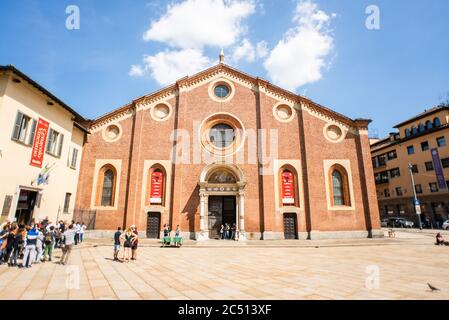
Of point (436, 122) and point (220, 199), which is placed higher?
point (436, 122)

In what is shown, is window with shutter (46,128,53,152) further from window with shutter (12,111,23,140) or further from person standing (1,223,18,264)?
person standing (1,223,18,264)

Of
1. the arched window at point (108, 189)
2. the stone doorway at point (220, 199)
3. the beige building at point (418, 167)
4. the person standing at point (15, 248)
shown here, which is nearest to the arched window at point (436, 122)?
the beige building at point (418, 167)

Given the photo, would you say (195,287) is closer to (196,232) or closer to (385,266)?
(385,266)

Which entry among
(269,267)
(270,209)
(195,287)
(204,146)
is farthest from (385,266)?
(204,146)

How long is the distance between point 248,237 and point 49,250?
564 inches

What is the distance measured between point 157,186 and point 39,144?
946 centimetres

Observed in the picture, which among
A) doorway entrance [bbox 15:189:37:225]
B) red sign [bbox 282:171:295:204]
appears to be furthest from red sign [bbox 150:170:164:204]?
red sign [bbox 282:171:295:204]

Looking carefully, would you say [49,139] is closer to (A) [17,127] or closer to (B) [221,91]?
(A) [17,127]

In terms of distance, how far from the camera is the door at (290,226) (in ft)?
71.9

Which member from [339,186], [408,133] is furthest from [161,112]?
[408,133]

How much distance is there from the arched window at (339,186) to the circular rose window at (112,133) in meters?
20.5

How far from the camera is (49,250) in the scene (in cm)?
1140

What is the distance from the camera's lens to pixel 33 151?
50.5 feet
